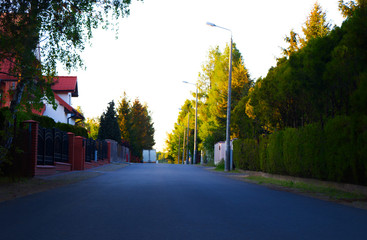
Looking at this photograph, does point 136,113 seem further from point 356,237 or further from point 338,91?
point 356,237

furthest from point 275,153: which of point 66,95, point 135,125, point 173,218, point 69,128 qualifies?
point 135,125

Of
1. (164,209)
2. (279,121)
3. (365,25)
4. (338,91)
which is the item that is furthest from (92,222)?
(279,121)

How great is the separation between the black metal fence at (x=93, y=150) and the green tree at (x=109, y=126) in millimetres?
15235

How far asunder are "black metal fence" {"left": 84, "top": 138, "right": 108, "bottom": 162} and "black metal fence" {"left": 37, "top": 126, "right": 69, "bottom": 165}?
3.83 metres

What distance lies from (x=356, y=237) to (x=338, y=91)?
8.70 m

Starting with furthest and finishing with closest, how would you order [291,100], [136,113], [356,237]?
[136,113], [291,100], [356,237]

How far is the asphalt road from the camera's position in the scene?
6.04 metres

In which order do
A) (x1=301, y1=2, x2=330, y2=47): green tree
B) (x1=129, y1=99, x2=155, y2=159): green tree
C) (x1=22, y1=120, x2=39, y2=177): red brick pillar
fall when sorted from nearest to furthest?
(x1=22, y1=120, x2=39, y2=177): red brick pillar → (x1=301, y1=2, x2=330, y2=47): green tree → (x1=129, y1=99, x2=155, y2=159): green tree

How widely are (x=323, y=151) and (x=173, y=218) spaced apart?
27.8 feet

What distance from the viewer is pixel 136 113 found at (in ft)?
284

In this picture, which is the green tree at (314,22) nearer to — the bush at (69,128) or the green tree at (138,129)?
the bush at (69,128)

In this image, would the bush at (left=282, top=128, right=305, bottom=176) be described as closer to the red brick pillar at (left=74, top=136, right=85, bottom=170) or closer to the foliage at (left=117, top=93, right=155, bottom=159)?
the red brick pillar at (left=74, top=136, right=85, bottom=170)

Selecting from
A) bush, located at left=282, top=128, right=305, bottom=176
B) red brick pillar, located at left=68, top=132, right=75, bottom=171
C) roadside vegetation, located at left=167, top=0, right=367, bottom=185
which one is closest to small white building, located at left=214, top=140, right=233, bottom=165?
roadside vegetation, located at left=167, top=0, right=367, bottom=185

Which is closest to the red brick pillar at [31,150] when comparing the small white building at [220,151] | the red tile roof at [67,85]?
the small white building at [220,151]
